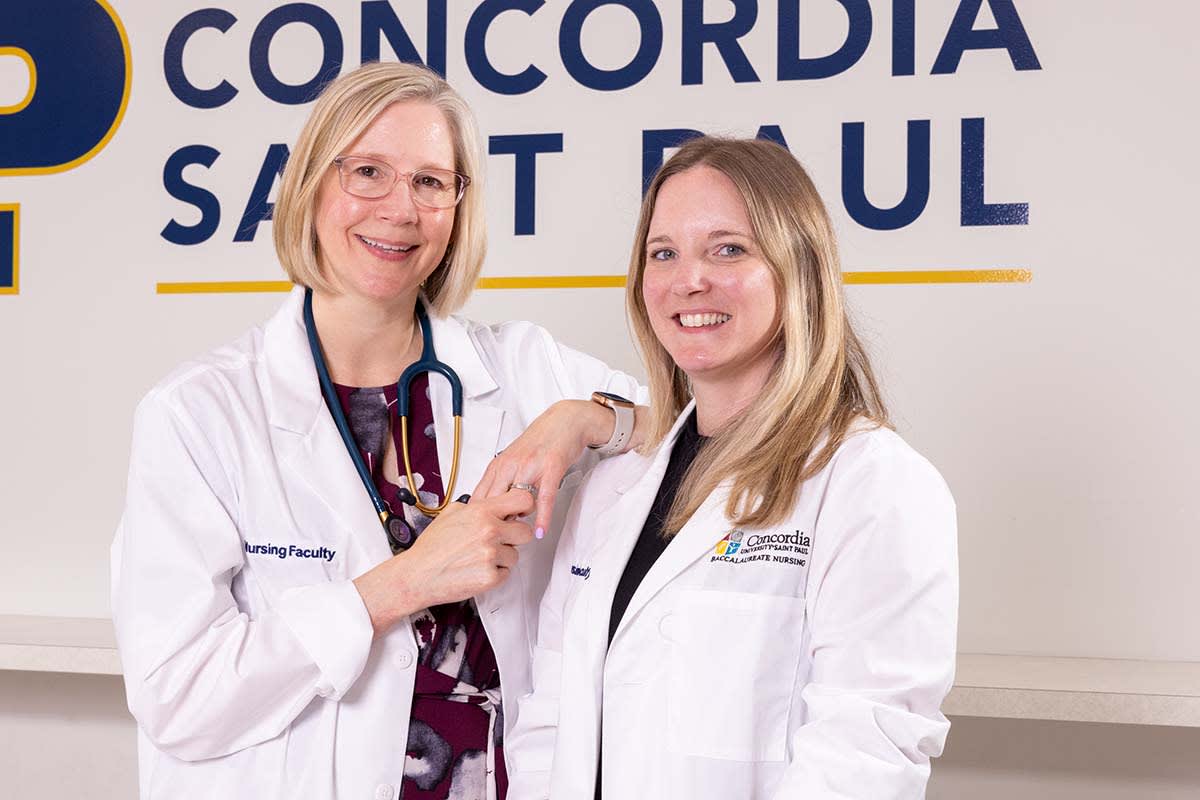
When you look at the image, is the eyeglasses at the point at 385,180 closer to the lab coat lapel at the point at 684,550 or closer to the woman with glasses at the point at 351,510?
the woman with glasses at the point at 351,510

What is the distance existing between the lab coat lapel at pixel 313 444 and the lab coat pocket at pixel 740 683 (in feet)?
1.57

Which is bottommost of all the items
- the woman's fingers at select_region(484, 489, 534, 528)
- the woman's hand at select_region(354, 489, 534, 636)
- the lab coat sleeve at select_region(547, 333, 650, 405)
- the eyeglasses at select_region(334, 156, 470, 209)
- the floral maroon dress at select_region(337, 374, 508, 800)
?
the floral maroon dress at select_region(337, 374, 508, 800)

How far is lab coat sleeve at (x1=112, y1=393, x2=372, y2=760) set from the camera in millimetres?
1513

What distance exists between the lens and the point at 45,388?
124 inches

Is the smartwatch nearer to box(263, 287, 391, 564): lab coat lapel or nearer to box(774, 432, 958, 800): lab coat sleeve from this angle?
box(263, 287, 391, 564): lab coat lapel

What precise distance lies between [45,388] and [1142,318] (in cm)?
255

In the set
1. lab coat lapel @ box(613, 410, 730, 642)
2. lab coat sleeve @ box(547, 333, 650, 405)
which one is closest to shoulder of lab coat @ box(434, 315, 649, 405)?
lab coat sleeve @ box(547, 333, 650, 405)

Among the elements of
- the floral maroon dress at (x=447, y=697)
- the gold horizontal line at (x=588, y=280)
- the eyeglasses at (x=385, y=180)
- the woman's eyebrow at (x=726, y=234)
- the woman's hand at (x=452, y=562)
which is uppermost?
the eyeglasses at (x=385, y=180)

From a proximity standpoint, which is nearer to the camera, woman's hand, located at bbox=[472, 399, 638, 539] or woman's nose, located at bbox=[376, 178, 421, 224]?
woman's hand, located at bbox=[472, 399, 638, 539]

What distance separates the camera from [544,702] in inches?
63.0

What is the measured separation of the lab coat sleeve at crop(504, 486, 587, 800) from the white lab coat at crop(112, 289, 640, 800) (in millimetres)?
36

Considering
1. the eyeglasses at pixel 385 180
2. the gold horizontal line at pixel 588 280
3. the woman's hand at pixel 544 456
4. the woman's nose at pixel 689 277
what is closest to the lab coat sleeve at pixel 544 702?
the woman's hand at pixel 544 456

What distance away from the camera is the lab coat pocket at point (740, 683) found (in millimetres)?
1334

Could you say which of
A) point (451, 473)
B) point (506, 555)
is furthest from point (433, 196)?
point (506, 555)
